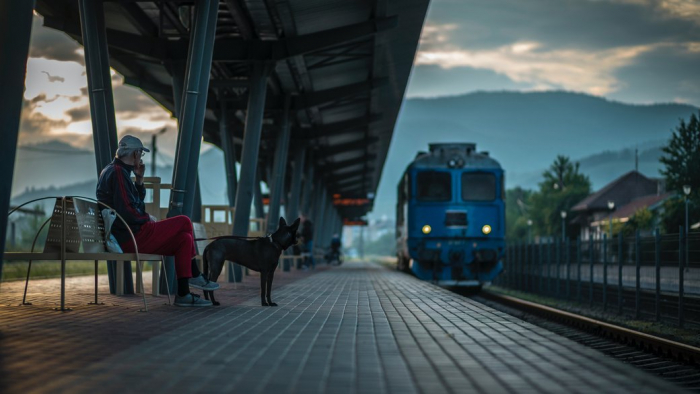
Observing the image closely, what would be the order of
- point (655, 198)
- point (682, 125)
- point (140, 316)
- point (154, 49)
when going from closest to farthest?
point (140, 316) < point (154, 49) < point (682, 125) < point (655, 198)

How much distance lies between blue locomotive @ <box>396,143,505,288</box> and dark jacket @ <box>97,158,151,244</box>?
51.7 feet

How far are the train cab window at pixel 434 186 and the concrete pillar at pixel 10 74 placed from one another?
1880 centimetres

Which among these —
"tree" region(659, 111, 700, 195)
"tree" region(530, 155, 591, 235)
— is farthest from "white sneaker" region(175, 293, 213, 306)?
"tree" region(530, 155, 591, 235)

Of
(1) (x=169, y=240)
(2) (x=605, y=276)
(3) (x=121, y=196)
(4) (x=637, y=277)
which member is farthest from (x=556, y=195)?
(3) (x=121, y=196)

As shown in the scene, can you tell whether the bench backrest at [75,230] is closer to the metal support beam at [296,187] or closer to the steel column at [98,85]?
the steel column at [98,85]

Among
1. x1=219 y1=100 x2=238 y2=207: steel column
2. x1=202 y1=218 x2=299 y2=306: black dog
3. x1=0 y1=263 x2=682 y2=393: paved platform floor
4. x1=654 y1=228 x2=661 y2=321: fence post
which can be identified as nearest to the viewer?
x1=0 y1=263 x2=682 y2=393: paved platform floor

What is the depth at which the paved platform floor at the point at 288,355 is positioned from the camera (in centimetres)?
469

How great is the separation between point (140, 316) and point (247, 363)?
334 centimetres

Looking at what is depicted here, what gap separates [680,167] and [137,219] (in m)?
46.3

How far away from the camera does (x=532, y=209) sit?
118m

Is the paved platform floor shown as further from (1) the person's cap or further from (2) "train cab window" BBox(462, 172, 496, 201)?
(2) "train cab window" BBox(462, 172, 496, 201)

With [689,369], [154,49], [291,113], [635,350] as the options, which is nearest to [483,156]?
[291,113]

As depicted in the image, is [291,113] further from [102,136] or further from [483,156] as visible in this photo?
[102,136]

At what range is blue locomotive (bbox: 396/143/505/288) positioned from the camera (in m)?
24.4
